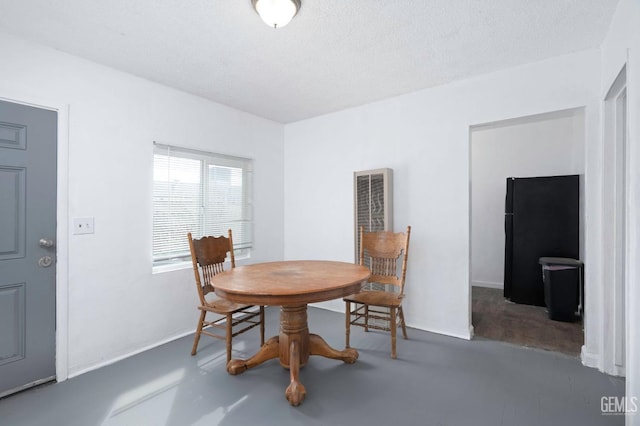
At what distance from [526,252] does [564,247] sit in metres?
0.41

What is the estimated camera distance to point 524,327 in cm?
319

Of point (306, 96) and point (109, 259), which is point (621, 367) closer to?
point (306, 96)

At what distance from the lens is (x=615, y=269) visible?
7.06ft

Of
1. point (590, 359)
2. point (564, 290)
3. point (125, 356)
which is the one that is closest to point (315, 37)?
point (125, 356)

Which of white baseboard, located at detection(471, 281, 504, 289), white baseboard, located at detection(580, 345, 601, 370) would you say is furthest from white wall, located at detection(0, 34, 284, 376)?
white baseboard, located at detection(471, 281, 504, 289)

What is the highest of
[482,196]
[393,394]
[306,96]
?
[306,96]

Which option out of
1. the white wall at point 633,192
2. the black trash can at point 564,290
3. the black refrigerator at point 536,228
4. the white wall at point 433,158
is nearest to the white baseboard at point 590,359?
the white wall at point 433,158

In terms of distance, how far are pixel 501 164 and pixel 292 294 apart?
4354 mm

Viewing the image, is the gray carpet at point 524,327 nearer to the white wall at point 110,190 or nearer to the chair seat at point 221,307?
the chair seat at point 221,307

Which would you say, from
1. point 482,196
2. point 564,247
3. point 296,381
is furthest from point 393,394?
point 482,196

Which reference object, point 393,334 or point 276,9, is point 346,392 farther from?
point 276,9

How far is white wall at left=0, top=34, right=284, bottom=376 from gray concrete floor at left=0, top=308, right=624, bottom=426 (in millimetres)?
315

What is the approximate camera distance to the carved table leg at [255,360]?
2.26m

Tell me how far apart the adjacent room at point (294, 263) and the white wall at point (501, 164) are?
1.39 metres
